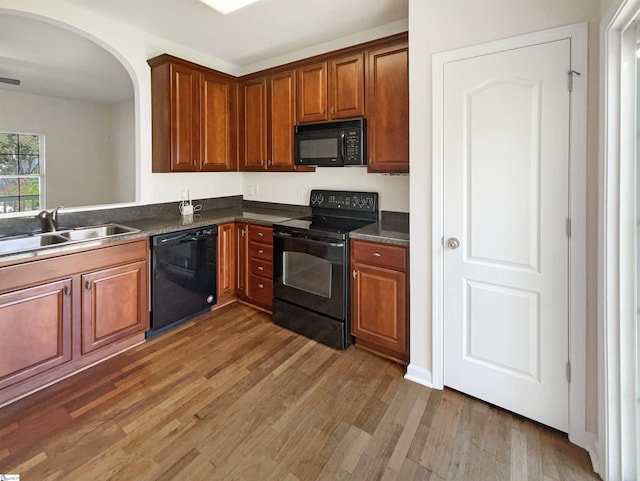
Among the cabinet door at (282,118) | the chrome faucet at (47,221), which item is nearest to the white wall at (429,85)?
the cabinet door at (282,118)

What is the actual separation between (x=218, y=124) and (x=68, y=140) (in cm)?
453

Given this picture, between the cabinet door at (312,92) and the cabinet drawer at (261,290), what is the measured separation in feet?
4.94

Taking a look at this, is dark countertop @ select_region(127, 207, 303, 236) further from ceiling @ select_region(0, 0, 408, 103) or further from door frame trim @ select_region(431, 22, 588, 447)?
door frame trim @ select_region(431, 22, 588, 447)

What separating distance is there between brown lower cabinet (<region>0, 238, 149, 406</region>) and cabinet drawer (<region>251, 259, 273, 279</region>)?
0.94m

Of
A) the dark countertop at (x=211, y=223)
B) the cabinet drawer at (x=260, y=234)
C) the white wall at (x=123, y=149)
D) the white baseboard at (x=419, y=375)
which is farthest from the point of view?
the white wall at (x=123, y=149)

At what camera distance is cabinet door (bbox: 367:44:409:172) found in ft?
8.07

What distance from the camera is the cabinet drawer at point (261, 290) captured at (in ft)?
10.3

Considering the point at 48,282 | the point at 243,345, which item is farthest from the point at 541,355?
the point at 48,282

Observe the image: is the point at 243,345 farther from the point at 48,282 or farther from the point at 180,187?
the point at 180,187

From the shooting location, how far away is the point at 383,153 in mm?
2598

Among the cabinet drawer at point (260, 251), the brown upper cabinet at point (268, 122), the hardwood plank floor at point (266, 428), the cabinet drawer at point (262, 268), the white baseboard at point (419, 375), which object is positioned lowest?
the hardwood plank floor at point (266, 428)

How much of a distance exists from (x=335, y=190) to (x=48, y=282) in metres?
2.26

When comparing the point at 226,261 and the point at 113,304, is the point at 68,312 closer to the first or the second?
the point at 113,304

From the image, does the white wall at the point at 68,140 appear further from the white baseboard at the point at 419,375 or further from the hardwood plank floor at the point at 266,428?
the white baseboard at the point at 419,375
